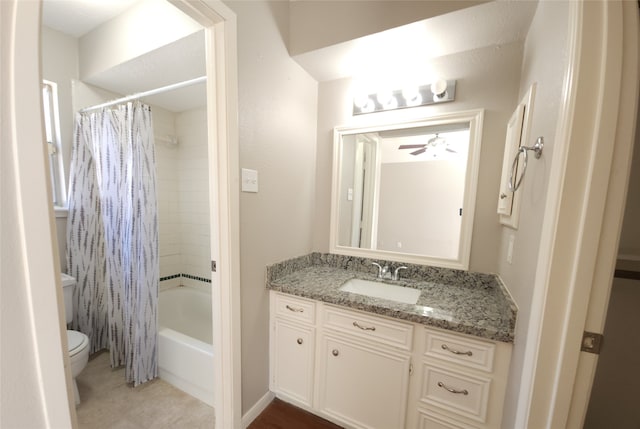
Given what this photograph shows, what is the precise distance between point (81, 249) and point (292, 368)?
1.90m

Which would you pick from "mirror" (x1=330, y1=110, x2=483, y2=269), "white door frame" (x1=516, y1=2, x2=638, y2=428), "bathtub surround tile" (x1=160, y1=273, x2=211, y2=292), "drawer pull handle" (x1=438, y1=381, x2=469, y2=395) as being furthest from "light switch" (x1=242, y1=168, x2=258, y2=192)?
"bathtub surround tile" (x1=160, y1=273, x2=211, y2=292)

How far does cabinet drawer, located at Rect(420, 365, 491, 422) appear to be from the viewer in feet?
3.49

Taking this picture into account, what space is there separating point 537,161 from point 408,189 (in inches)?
31.3

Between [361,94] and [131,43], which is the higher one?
[131,43]

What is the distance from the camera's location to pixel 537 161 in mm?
883

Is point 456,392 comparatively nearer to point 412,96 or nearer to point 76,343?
point 412,96

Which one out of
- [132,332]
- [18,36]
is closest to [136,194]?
[132,332]

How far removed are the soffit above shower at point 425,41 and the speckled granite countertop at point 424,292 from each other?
1307mm

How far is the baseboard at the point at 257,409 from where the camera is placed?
139cm

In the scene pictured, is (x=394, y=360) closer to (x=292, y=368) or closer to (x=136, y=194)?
(x=292, y=368)

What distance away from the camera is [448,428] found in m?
1.13

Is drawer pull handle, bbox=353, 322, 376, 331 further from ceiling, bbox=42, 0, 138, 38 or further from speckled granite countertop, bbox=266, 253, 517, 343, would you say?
ceiling, bbox=42, 0, 138, 38

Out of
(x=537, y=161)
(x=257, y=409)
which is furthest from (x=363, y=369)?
(x=537, y=161)

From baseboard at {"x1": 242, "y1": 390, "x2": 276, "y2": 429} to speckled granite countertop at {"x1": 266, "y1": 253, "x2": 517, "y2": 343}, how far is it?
716mm
